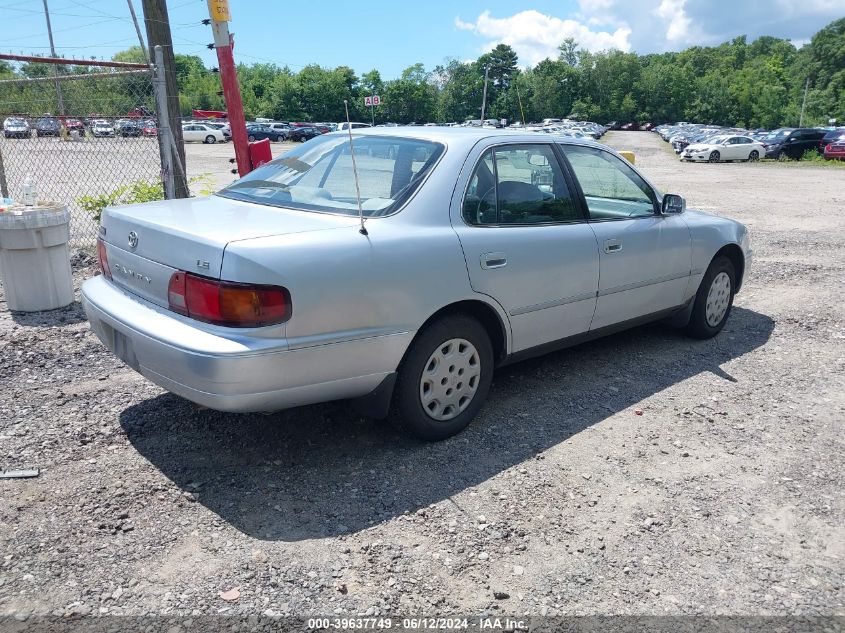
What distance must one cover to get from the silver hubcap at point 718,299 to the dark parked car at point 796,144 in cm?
3493

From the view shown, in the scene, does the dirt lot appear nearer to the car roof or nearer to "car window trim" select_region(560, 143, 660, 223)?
"car window trim" select_region(560, 143, 660, 223)

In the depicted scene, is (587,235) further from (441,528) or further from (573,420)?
(441,528)

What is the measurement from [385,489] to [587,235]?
211cm

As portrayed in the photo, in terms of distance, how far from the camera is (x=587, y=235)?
4461 millimetres

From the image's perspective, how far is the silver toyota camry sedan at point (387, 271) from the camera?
10.2 feet

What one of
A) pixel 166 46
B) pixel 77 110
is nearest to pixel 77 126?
pixel 77 110

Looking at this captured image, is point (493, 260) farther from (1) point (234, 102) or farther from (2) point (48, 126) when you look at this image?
(2) point (48, 126)

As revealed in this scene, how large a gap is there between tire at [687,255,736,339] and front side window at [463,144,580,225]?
176 centimetres

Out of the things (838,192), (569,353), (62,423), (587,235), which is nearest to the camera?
(62,423)

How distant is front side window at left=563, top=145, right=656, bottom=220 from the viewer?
15.4ft

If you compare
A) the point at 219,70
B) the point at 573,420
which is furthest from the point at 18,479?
the point at 219,70

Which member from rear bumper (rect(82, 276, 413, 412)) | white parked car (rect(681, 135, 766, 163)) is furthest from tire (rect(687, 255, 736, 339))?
white parked car (rect(681, 135, 766, 163))

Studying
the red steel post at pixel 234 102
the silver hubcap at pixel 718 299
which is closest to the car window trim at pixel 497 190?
the silver hubcap at pixel 718 299

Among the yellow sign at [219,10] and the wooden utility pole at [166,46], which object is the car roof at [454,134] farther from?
the wooden utility pole at [166,46]
